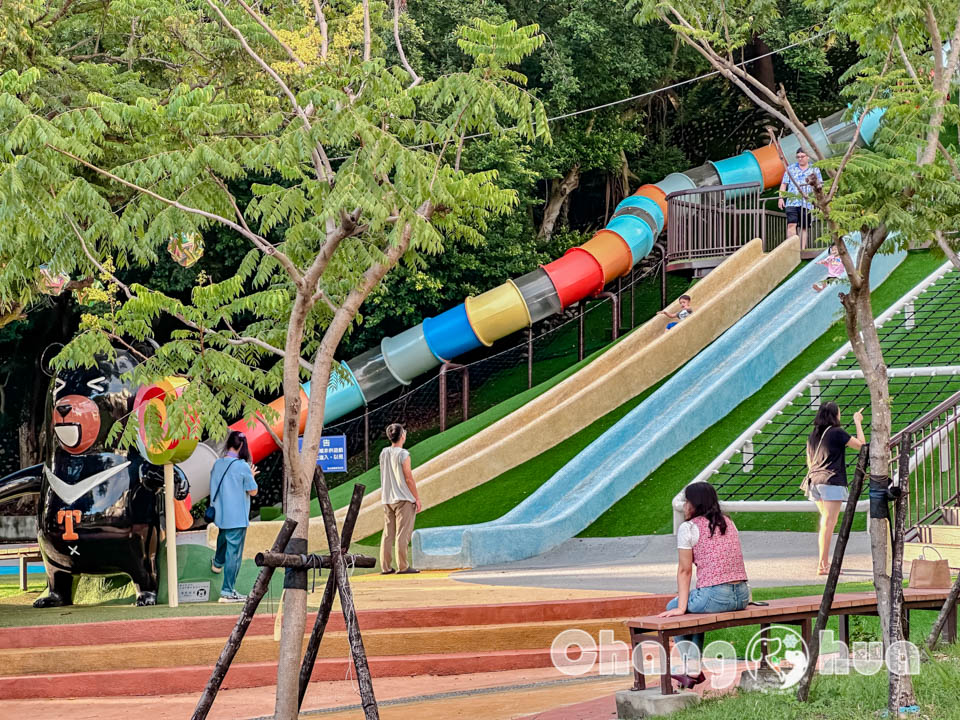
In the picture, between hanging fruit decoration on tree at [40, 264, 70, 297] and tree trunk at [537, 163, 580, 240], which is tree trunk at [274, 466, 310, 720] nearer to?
hanging fruit decoration on tree at [40, 264, 70, 297]

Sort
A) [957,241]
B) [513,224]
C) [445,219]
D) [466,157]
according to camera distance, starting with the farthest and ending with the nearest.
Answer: [513,224] < [466,157] < [957,241] < [445,219]

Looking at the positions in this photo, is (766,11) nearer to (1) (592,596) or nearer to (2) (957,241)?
(2) (957,241)

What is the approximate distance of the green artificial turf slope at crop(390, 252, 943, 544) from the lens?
15328mm

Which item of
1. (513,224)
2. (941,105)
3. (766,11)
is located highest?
(513,224)

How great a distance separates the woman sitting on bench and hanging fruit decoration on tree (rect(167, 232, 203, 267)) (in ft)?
11.6

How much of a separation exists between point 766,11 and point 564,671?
19.0 feet

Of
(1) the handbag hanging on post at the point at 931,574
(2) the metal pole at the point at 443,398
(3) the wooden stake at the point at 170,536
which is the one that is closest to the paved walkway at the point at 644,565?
(1) the handbag hanging on post at the point at 931,574

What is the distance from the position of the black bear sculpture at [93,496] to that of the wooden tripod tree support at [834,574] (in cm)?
715

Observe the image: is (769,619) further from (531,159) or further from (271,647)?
(531,159)

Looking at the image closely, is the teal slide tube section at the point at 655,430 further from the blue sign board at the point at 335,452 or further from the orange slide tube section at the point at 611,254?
the orange slide tube section at the point at 611,254

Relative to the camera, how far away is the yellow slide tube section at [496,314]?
23922 millimetres

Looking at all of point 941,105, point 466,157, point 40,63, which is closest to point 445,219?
point 941,105

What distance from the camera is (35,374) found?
2702cm

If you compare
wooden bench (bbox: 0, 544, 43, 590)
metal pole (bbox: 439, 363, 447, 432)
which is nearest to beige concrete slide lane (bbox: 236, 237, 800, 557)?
wooden bench (bbox: 0, 544, 43, 590)
